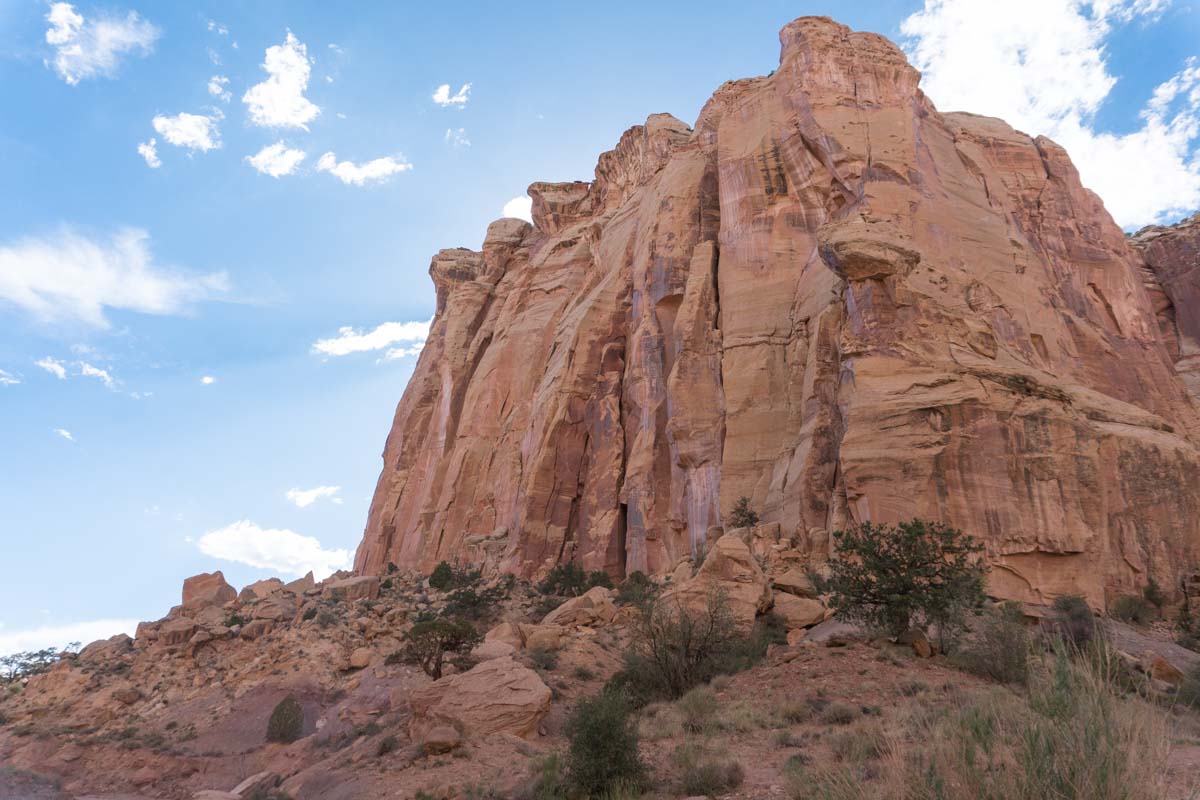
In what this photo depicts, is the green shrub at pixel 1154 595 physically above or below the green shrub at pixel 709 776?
below

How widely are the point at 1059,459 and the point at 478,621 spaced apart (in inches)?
800

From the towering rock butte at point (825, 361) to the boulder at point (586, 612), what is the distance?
640 centimetres

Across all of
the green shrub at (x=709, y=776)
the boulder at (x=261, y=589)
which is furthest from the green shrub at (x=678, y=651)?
the boulder at (x=261, y=589)

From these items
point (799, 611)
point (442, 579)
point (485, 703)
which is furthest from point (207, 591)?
point (799, 611)

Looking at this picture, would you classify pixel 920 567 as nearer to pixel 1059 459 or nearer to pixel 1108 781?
pixel 1059 459

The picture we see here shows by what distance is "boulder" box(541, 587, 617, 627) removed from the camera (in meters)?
22.2

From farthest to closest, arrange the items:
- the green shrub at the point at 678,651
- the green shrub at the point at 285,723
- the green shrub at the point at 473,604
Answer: the green shrub at the point at 473,604 → the green shrub at the point at 285,723 → the green shrub at the point at 678,651

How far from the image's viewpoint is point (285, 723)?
19.9 meters

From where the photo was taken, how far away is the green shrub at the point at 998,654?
12.9 meters

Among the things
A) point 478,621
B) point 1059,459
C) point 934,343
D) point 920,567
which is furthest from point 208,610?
point 1059,459

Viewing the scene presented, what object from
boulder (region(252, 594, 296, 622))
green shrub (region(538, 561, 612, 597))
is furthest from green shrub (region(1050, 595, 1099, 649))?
boulder (region(252, 594, 296, 622))

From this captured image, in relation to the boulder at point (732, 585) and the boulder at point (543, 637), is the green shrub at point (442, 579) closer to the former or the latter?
the boulder at point (543, 637)

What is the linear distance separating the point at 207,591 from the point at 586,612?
22.3 m

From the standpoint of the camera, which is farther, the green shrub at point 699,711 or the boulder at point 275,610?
the boulder at point 275,610
